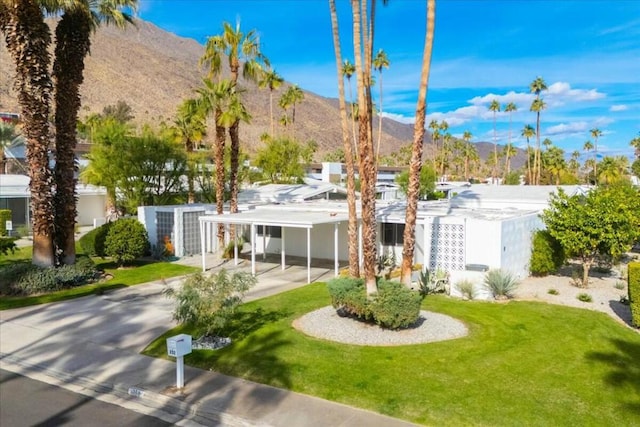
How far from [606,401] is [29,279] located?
18069mm

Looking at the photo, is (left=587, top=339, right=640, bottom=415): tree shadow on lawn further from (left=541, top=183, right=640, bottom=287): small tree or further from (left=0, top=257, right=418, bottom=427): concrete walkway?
(left=541, top=183, right=640, bottom=287): small tree

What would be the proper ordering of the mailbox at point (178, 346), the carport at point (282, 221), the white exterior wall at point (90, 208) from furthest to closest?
the white exterior wall at point (90, 208), the carport at point (282, 221), the mailbox at point (178, 346)

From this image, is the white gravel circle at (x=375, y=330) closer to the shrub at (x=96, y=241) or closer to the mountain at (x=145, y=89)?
the shrub at (x=96, y=241)

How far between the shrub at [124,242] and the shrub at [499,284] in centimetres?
1497

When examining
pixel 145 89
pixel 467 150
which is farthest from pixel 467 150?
pixel 145 89

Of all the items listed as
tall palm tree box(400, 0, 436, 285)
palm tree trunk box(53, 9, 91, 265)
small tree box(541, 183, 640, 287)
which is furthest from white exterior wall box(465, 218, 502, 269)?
palm tree trunk box(53, 9, 91, 265)

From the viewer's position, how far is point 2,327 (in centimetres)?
1423

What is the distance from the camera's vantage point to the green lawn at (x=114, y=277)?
17.4 metres

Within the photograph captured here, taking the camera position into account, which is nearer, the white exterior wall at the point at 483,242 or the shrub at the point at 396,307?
the shrub at the point at 396,307

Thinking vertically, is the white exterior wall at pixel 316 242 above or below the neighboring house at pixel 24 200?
below

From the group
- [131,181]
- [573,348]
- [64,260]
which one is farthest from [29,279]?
[573,348]

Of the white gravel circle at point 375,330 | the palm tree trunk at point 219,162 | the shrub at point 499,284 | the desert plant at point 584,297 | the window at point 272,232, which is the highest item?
the palm tree trunk at point 219,162

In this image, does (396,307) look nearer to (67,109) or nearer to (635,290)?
(635,290)

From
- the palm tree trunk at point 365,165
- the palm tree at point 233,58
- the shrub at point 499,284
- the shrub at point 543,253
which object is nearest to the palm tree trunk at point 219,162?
the palm tree at point 233,58
